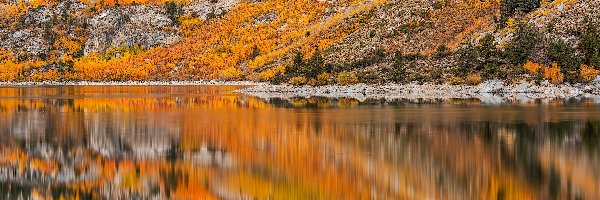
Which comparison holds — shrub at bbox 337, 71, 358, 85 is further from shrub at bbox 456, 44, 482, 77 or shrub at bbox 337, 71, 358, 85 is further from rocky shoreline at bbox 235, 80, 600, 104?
shrub at bbox 456, 44, 482, 77

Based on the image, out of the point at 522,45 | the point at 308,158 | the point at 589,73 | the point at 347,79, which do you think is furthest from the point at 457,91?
the point at 308,158

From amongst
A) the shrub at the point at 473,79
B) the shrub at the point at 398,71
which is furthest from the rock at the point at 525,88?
the shrub at the point at 398,71

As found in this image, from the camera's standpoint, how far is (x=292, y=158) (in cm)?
2969

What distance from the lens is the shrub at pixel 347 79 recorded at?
A: 10869cm

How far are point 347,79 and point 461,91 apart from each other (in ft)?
74.5

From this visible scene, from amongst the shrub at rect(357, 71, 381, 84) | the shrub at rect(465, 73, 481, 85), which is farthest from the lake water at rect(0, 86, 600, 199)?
the shrub at rect(357, 71, 381, 84)

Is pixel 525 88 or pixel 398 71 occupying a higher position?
pixel 398 71

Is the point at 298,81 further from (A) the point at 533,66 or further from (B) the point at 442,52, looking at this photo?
(A) the point at 533,66

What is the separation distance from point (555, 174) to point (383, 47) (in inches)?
4105

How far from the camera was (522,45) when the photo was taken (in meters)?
95.1

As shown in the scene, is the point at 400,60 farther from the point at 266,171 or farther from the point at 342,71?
the point at 266,171

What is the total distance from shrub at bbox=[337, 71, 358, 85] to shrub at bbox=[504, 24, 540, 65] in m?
23.8

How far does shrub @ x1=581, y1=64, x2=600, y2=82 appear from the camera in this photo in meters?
87.3

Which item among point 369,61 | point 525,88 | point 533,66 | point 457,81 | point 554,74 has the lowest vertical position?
point 525,88
